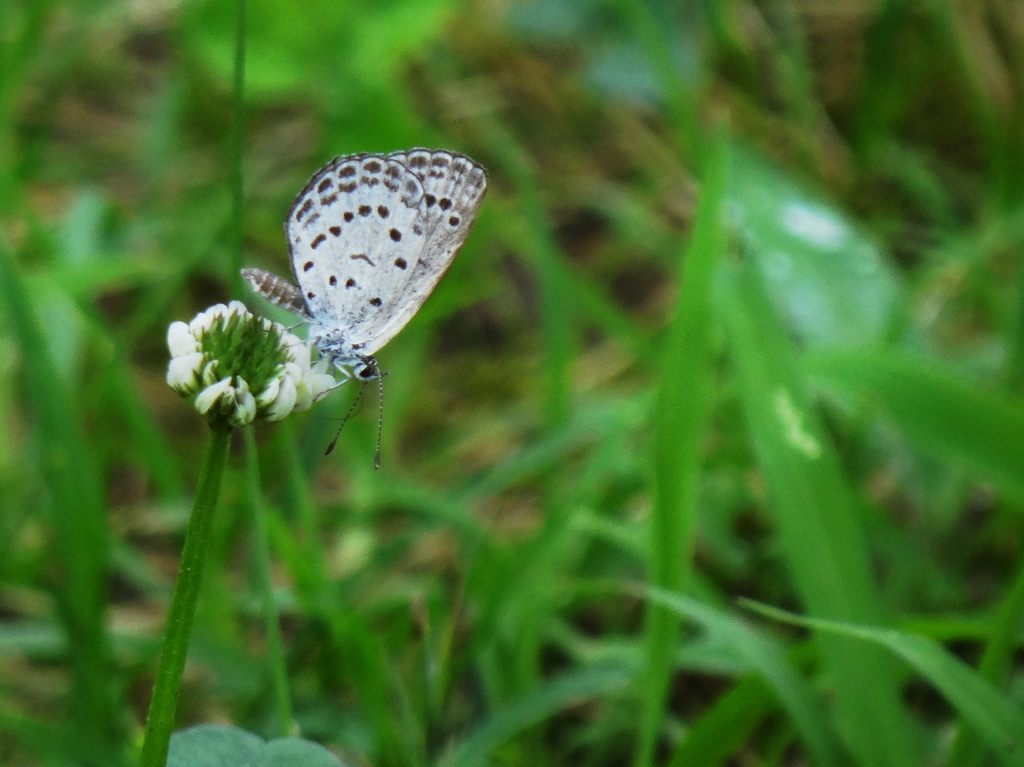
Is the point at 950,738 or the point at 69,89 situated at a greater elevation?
the point at 69,89

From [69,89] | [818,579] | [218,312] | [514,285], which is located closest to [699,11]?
[514,285]

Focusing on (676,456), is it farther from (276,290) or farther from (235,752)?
(235,752)

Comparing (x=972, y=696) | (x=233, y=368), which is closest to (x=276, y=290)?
(x=233, y=368)

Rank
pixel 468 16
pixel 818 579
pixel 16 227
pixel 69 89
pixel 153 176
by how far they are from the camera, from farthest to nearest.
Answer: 1. pixel 468 16
2. pixel 69 89
3. pixel 153 176
4. pixel 16 227
5. pixel 818 579

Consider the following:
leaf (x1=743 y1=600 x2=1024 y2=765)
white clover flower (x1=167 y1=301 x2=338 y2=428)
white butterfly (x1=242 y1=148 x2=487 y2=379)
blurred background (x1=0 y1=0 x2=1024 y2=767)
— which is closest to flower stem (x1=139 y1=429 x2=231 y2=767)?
white clover flower (x1=167 y1=301 x2=338 y2=428)

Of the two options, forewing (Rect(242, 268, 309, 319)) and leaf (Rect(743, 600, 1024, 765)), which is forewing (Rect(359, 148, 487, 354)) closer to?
forewing (Rect(242, 268, 309, 319))

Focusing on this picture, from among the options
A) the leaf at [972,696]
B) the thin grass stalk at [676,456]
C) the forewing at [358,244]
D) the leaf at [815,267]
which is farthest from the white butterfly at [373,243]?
the leaf at [815,267]

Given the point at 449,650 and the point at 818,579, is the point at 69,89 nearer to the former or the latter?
the point at 449,650

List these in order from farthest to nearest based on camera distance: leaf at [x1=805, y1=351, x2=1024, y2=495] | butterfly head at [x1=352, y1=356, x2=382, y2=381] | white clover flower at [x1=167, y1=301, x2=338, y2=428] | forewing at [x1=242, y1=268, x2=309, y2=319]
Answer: leaf at [x1=805, y1=351, x2=1024, y2=495] < butterfly head at [x1=352, y1=356, x2=382, y2=381] < forewing at [x1=242, y1=268, x2=309, y2=319] < white clover flower at [x1=167, y1=301, x2=338, y2=428]
